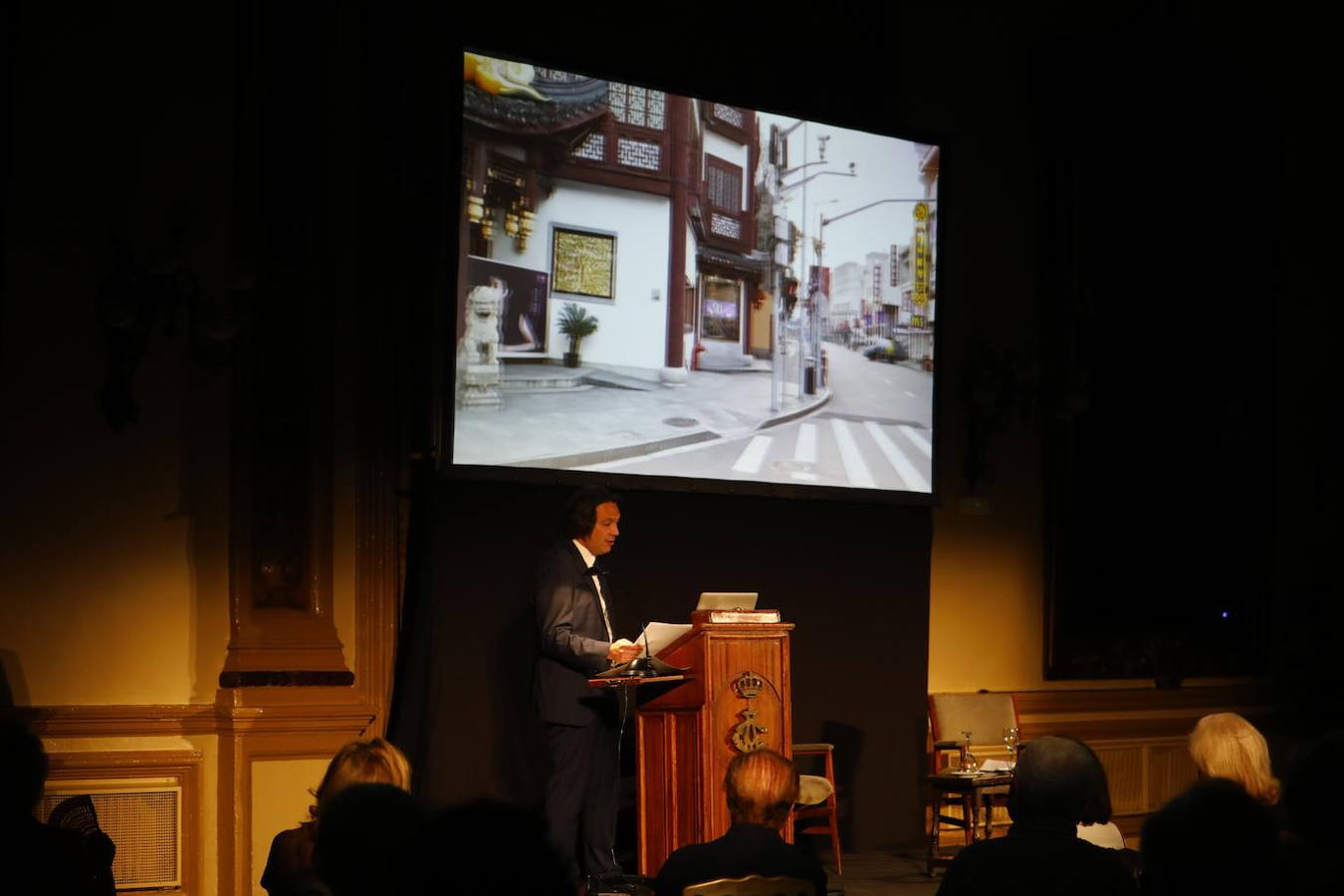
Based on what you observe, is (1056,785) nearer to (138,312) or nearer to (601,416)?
(601,416)

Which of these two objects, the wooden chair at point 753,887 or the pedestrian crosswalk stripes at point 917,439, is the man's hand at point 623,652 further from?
the pedestrian crosswalk stripes at point 917,439

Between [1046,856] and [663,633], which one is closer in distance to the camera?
[1046,856]

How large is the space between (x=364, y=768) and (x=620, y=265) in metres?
3.58

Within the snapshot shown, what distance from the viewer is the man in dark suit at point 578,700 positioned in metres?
4.88

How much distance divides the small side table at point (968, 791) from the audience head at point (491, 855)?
453 centimetres

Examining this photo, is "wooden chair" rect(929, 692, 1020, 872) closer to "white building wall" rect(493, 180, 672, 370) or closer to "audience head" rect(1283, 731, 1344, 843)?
"white building wall" rect(493, 180, 672, 370)

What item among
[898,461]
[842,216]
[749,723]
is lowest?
[749,723]

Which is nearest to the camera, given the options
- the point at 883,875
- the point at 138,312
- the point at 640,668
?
the point at 640,668

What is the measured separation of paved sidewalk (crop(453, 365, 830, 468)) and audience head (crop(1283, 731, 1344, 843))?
3672 mm

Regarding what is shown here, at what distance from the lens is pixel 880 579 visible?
6.85 m

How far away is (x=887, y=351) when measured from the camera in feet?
22.7

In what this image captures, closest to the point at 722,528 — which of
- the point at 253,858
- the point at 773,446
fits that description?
the point at 773,446

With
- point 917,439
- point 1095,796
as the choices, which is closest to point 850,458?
point 917,439

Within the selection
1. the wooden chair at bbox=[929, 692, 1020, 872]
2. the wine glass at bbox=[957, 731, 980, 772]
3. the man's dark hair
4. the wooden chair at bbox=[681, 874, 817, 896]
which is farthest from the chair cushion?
the wooden chair at bbox=[681, 874, 817, 896]
